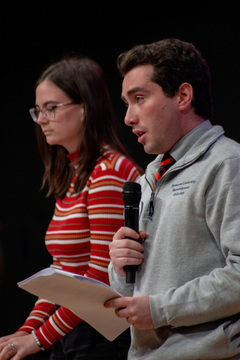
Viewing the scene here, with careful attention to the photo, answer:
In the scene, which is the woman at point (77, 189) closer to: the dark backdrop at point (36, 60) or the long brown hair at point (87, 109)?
the long brown hair at point (87, 109)

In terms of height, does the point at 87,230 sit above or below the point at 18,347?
above

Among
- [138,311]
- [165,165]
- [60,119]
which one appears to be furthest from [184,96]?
[60,119]

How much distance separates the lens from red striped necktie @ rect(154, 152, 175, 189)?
4.67 ft

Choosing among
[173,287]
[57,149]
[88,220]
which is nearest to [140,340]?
[173,287]

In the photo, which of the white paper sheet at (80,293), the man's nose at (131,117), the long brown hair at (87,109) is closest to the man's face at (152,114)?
the man's nose at (131,117)

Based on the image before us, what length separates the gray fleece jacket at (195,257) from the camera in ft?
3.75

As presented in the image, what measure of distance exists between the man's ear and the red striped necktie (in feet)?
0.48

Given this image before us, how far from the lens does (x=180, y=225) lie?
124 centimetres

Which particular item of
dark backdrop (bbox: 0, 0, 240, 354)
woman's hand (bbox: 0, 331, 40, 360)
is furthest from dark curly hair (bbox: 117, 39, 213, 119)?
dark backdrop (bbox: 0, 0, 240, 354)

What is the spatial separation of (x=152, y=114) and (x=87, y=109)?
2.29ft

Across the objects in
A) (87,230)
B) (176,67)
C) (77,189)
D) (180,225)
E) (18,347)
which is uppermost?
(176,67)

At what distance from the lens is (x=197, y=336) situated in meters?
1.19

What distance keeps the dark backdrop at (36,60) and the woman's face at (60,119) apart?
33.6 inches

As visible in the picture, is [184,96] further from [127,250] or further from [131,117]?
[127,250]
